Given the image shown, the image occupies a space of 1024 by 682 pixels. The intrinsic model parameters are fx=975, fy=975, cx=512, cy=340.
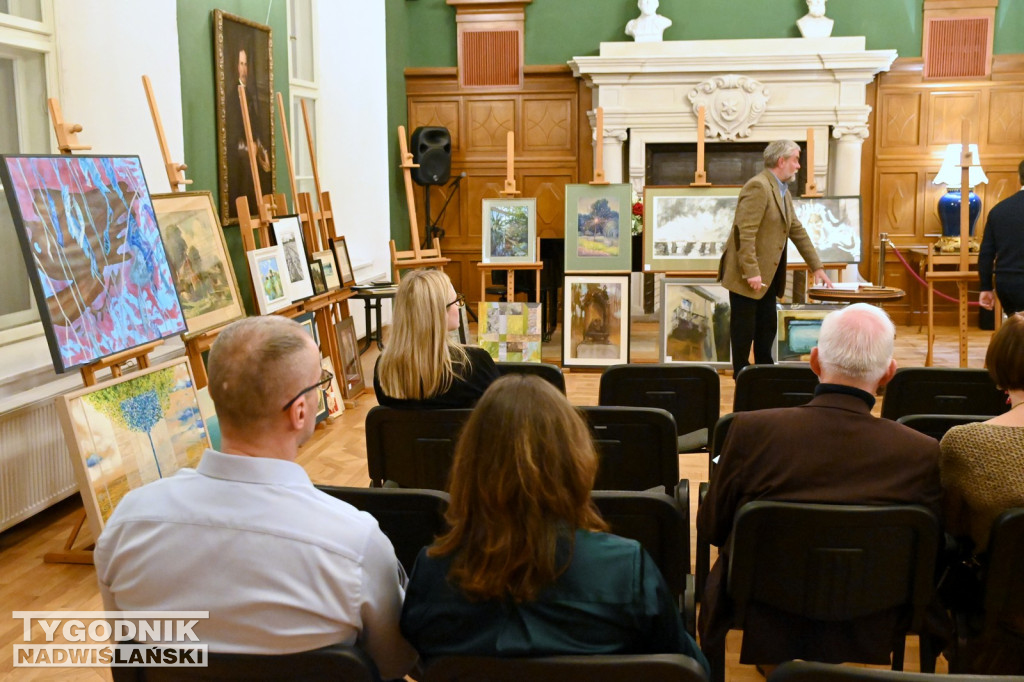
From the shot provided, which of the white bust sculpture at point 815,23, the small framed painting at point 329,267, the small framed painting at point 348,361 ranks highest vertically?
the white bust sculpture at point 815,23

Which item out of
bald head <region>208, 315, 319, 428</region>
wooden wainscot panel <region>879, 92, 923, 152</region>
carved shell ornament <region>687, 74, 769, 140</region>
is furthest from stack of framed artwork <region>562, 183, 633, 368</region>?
bald head <region>208, 315, 319, 428</region>

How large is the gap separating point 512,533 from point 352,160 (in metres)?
7.87

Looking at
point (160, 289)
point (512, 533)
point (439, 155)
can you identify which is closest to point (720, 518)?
point (512, 533)

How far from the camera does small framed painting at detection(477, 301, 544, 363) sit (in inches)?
282

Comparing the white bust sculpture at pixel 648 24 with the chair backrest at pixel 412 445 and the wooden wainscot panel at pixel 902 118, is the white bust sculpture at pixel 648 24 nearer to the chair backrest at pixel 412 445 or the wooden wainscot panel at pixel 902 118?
the wooden wainscot panel at pixel 902 118

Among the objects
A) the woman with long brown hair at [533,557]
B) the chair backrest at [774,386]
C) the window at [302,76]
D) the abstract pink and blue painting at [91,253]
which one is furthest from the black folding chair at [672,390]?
the window at [302,76]

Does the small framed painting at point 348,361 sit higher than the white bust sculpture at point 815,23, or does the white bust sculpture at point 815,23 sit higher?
the white bust sculpture at point 815,23

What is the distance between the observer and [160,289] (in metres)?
4.30

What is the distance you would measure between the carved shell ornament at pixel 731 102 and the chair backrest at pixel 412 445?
24.1 ft

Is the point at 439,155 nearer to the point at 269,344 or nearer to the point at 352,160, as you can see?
the point at 352,160

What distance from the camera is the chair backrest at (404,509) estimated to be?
218 centimetres

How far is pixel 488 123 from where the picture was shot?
10.5m

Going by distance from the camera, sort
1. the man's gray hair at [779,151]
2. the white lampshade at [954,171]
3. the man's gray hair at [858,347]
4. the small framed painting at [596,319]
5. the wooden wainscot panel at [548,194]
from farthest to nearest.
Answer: the wooden wainscot panel at [548,194] < the white lampshade at [954,171] < the small framed painting at [596,319] < the man's gray hair at [779,151] < the man's gray hair at [858,347]

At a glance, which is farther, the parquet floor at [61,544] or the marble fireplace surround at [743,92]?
the marble fireplace surround at [743,92]
